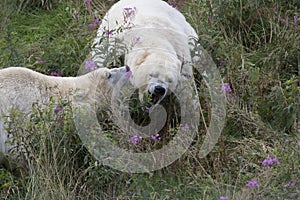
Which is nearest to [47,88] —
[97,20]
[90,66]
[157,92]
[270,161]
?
[90,66]

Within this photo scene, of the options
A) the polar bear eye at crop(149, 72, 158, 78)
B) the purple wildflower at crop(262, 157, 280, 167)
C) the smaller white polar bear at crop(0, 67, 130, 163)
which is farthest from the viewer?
the polar bear eye at crop(149, 72, 158, 78)

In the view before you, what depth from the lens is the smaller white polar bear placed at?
4512 millimetres

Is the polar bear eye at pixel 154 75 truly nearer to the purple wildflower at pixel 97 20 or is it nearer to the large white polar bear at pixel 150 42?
the large white polar bear at pixel 150 42

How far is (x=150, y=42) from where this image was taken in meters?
5.36

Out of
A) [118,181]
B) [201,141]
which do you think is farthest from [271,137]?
[118,181]

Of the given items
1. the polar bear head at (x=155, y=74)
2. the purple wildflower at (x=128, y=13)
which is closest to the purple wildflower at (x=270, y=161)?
the polar bear head at (x=155, y=74)

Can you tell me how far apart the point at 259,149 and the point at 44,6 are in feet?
11.6

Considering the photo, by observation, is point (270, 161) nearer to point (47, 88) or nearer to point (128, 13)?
point (47, 88)

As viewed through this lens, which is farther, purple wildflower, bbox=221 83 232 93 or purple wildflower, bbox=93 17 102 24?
purple wildflower, bbox=93 17 102 24

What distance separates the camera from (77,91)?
15.5 ft

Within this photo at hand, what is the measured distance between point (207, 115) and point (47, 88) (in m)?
1.20

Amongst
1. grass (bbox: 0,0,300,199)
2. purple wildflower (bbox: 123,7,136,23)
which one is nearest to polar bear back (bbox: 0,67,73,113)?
grass (bbox: 0,0,300,199)

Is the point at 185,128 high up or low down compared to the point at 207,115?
up

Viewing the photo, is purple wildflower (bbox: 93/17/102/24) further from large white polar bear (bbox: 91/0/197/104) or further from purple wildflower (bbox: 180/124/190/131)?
purple wildflower (bbox: 180/124/190/131)
